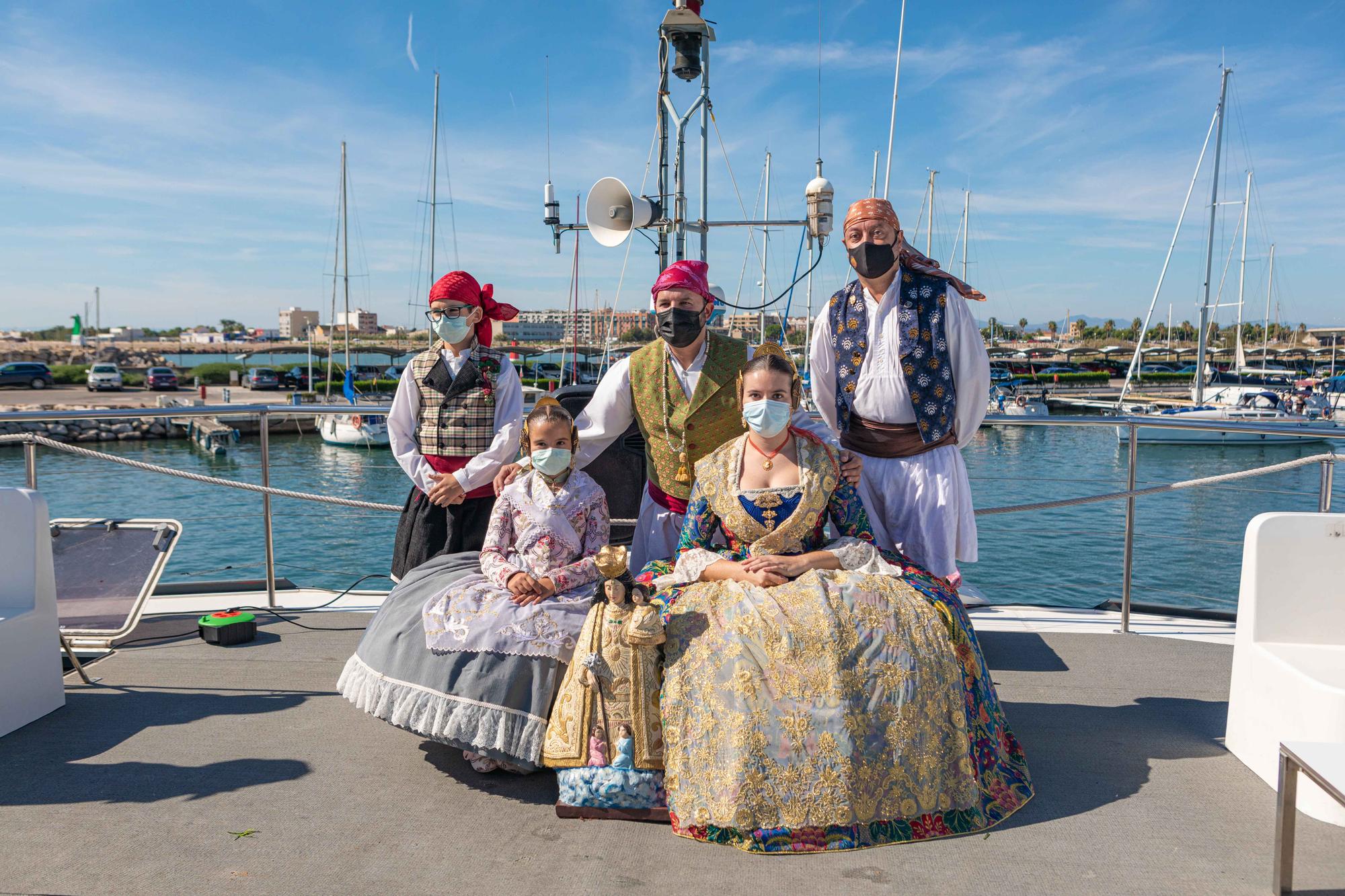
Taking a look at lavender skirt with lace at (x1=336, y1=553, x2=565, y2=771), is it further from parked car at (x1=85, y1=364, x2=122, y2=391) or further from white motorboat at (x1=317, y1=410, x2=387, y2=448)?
parked car at (x1=85, y1=364, x2=122, y2=391)

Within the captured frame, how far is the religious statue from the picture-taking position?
7.32ft

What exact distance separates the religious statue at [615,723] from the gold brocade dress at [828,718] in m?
0.06

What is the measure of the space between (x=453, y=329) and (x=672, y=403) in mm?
886

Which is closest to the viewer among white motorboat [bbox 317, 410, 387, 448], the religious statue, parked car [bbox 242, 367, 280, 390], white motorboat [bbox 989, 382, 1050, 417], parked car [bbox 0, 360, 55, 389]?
the religious statue

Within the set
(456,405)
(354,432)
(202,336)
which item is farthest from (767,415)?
(202,336)

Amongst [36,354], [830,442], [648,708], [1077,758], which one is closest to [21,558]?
[648,708]

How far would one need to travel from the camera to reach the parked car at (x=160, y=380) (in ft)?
121

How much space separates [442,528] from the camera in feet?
10.2

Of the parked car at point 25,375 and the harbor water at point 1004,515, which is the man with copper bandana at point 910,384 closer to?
the harbor water at point 1004,515

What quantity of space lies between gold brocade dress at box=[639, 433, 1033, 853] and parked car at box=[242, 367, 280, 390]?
38.0m

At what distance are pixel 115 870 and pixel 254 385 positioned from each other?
37.8m

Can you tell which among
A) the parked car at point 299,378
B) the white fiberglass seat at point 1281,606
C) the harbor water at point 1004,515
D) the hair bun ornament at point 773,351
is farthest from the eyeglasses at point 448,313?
the parked car at point 299,378

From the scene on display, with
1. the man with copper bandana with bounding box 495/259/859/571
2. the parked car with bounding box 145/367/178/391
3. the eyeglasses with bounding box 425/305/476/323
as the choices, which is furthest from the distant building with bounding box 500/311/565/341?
the man with copper bandana with bounding box 495/259/859/571

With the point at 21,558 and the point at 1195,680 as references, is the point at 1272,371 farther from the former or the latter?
the point at 21,558
